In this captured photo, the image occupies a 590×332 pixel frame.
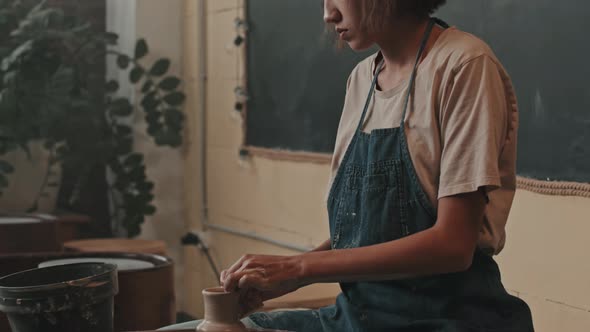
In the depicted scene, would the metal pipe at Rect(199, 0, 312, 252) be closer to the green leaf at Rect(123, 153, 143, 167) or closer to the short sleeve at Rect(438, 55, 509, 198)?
the green leaf at Rect(123, 153, 143, 167)

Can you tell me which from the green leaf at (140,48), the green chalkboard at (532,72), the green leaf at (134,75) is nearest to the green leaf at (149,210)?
the green leaf at (134,75)

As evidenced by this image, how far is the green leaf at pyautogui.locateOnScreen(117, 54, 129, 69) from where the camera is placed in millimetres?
4770

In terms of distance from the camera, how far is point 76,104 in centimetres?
463

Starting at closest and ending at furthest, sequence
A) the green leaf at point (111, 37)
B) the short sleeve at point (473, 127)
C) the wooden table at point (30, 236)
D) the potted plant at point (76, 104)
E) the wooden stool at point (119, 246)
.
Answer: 1. the short sleeve at point (473, 127)
2. the wooden table at point (30, 236)
3. the wooden stool at point (119, 246)
4. the potted plant at point (76, 104)
5. the green leaf at point (111, 37)

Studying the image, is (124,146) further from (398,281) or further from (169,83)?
(398,281)

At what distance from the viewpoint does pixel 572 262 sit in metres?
2.44

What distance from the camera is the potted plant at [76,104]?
4.51m

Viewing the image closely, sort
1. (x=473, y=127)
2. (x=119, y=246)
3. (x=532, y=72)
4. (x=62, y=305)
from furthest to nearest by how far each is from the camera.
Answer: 1. (x=119, y=246)
2. (x=532, y=72)
3. (x=62, y=305)
4. (x=473, y=127)

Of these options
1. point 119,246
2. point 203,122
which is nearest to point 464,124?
point 119,246

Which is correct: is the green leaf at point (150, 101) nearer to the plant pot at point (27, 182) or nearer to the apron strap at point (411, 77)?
the plant pot at point (27, 182)

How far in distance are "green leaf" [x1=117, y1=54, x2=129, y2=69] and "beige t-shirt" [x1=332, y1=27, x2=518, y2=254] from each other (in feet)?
10.8

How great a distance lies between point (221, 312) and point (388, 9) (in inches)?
25.8

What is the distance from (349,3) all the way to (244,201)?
110 inches

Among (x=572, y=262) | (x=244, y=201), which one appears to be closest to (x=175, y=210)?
(x=244, y=201)
